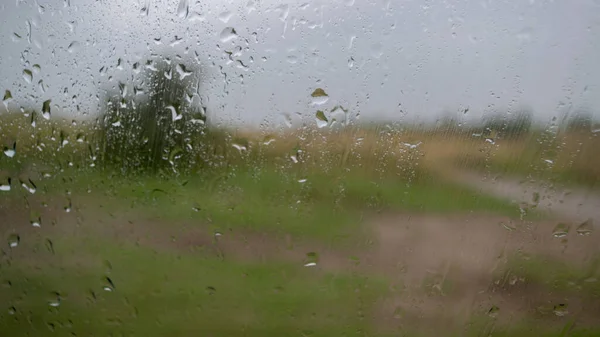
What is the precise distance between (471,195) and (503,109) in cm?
20

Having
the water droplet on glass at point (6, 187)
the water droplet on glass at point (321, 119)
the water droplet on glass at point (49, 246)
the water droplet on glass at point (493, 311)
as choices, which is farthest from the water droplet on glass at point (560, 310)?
the water droplet on glass at point (6, 187)

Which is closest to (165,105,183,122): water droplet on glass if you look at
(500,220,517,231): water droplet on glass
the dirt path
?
the dirt path

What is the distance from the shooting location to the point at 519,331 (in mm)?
962

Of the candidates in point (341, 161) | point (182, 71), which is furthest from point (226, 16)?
point (341, 161)

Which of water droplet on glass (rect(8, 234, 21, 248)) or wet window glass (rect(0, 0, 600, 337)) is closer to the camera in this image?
wet window glass (rect(0, 0, 600, 337))

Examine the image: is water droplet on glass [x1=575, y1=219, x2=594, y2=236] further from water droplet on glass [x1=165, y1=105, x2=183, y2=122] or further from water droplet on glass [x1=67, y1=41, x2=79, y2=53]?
water droplet on glass [x1=67, y1=41, x2=79, y2=53]

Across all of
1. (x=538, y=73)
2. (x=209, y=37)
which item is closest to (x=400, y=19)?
(x=538, y=73)

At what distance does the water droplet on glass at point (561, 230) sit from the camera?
0.94 metres

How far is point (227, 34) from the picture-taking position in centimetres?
95

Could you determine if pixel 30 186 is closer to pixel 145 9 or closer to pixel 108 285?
pixel 108 285

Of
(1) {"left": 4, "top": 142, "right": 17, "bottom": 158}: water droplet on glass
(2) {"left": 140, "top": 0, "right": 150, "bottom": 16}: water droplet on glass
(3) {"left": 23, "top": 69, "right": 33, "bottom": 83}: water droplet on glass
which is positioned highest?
(2) {"left": 140, "top": 0, "right": 150, "bottom": 16}: water droplet on glass

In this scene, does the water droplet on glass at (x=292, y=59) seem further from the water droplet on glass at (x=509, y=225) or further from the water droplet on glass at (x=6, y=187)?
the water droplet on glass at (x=6, y=187)

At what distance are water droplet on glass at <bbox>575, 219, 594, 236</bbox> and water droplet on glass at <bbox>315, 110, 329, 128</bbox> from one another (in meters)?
0.60

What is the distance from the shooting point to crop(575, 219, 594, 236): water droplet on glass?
0.94 metres
